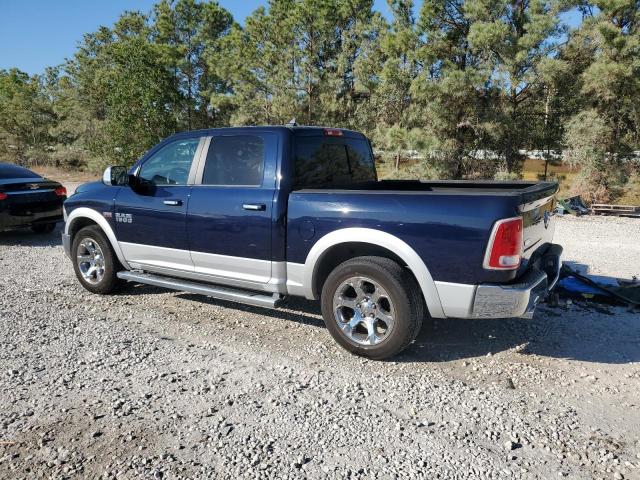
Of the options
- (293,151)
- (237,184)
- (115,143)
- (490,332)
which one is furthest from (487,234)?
(115,143)

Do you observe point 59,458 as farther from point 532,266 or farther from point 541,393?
point 532,266

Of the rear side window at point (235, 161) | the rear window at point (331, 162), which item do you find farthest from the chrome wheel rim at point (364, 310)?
the rear side window at point (235, 161)

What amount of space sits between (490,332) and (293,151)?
8.22ft

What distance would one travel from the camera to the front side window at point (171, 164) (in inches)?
192

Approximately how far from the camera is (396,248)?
364 centimetres

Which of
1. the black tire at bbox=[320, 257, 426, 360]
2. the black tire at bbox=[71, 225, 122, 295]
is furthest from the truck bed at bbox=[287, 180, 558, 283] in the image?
the black tire at bbox=[71, 225, 122, 295]

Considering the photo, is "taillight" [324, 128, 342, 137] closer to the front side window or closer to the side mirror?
the front side window

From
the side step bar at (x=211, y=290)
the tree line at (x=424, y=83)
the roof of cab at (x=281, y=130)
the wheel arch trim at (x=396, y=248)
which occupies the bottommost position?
the side step bar at (x=211, y=290)

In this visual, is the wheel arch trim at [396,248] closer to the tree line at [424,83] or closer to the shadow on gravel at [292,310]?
the shadow on gravel at [292,310]

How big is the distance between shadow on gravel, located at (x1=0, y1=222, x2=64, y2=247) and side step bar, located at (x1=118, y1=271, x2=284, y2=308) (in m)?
4.50

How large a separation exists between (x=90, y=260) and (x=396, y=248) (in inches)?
154

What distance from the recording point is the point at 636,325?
458 centimetres

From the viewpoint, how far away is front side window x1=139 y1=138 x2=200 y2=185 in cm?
488

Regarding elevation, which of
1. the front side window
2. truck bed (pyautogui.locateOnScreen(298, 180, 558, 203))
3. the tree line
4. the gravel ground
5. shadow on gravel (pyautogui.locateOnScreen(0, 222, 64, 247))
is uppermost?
the tree line
